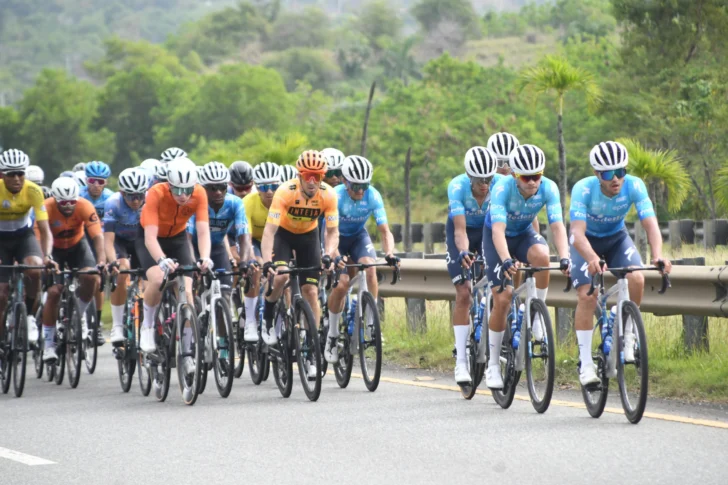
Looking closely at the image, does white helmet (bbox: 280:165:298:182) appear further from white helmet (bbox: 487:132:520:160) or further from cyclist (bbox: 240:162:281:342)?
white helmet (bbox: 487:132:520:160)

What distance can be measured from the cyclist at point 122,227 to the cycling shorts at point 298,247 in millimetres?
1602

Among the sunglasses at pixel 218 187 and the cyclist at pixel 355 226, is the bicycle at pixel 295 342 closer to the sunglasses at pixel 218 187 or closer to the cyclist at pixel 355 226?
the cyclist at pixel 355 226

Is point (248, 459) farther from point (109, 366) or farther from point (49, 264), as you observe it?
point (109, 366)

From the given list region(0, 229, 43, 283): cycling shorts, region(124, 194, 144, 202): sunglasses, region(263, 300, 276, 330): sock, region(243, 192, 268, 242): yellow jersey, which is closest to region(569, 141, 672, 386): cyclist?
region(263, 300, 276, 330): sock

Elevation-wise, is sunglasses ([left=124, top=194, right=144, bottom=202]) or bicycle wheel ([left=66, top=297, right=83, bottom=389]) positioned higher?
sunglasses ([left=124, top=194, right=144, bottom=202])

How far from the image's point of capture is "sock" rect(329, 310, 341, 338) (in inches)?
463

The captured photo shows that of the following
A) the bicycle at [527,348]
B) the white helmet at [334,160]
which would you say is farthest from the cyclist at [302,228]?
the bicycle at [527,348]

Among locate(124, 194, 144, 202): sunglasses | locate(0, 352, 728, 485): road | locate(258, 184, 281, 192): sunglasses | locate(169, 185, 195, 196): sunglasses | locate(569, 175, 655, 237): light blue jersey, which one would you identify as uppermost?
locate(258, 184, 281, 192): sunglasses

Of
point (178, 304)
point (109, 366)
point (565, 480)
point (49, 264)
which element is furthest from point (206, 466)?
point (109, 366)

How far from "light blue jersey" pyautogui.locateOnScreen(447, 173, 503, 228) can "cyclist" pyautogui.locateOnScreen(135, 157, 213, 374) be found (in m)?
2.05

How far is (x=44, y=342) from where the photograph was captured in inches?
511


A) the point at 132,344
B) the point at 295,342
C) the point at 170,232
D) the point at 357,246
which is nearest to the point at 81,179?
the point at 132,344

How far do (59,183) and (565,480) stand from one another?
7570mm

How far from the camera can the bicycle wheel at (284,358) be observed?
11.1 metres
